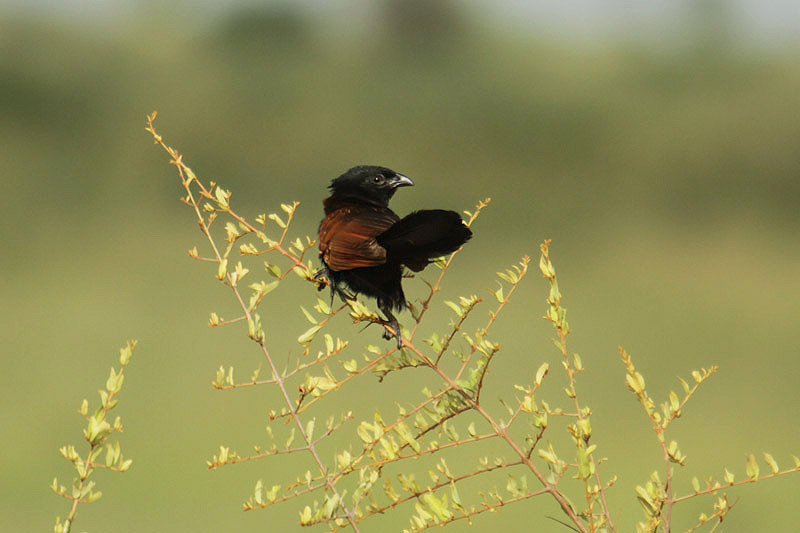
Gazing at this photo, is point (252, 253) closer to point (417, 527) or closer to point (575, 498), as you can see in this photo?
point (417, 527)

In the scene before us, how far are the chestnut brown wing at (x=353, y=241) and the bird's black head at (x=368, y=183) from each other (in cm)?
37

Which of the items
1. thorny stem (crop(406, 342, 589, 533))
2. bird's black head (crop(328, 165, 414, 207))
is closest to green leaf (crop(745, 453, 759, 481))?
thorny stem (crop(406, 342, 589, 533))

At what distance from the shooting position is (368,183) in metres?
2.59

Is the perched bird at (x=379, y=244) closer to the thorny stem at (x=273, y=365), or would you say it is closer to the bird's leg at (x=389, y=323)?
the bird's leg at (x=389, y=323)

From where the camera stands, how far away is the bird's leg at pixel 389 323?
6.11 ft

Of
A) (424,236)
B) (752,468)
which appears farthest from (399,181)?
(752,468)

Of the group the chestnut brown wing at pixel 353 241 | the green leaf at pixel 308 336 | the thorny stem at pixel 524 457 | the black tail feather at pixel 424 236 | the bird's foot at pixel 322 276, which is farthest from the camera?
the bird's foot at pixel 322 276

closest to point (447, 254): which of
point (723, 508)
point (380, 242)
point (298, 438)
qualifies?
point (380, 242)

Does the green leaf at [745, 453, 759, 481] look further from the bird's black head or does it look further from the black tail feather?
the bird's black head

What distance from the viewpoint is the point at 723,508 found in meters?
1.45

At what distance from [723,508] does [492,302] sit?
11808 millimetres

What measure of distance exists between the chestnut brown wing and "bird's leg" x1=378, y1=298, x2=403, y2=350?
14cm

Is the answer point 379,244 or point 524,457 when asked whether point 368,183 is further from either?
point 524,457

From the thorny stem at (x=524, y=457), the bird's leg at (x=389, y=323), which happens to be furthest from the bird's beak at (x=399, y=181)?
the thorny stem at (x=524, y=457)
